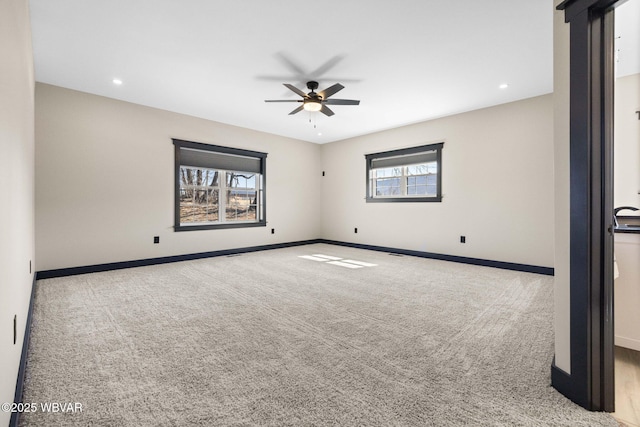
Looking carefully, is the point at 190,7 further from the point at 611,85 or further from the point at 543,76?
the point at 543,76

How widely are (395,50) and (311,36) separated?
3.03 ft

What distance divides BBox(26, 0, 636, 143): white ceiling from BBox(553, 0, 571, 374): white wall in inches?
49.1

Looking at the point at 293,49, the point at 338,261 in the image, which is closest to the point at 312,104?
the point at 293,49

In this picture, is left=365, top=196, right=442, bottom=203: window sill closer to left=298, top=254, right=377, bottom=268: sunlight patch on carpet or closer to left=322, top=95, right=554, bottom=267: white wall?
left=322, top=95, right=554, bottom=267: white wall

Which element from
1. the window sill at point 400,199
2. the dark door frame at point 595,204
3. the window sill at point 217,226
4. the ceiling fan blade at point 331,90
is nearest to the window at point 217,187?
the window sill at point 217,226

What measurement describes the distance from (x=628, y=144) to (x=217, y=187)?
6.27m

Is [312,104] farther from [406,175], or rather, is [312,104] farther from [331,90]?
[406,175]

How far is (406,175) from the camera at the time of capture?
6074 millimetres

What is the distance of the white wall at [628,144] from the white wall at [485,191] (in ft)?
2.30

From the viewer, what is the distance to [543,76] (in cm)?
370

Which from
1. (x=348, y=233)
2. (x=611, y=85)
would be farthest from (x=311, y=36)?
(x=348, y=233)

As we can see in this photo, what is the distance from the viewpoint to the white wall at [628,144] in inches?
139

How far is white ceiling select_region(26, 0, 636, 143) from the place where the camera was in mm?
2518

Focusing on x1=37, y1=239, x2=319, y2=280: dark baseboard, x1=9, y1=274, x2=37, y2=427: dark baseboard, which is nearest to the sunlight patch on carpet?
x1=37, y1=239, x2=319, y2=280: dark baseboard
